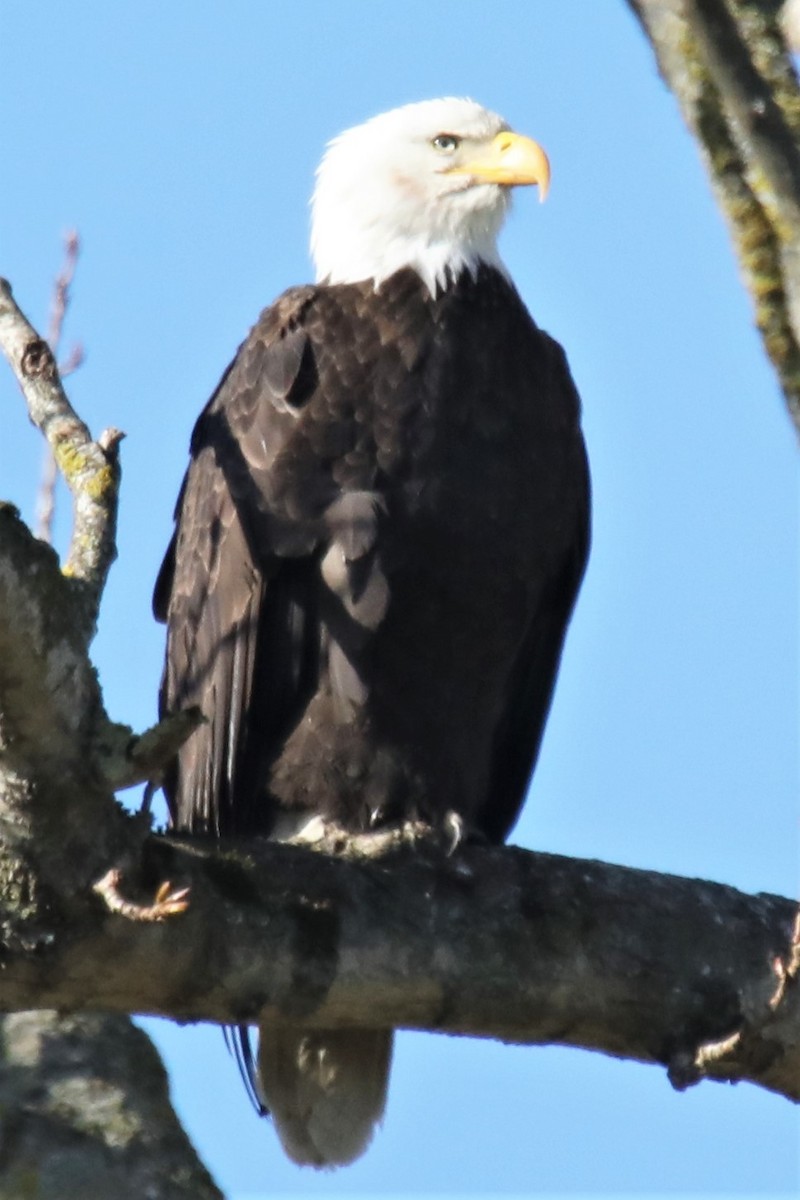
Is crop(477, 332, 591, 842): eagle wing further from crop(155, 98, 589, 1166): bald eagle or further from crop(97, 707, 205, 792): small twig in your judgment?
crop(97, 707, 205, 792): small twig

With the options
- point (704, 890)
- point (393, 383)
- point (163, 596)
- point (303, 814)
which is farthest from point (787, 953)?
point (163, 596)

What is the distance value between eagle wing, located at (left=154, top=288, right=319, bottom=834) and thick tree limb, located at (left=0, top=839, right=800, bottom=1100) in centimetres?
85

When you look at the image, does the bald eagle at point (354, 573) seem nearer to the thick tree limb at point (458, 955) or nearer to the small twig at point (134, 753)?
the thick tree limb at point (458, 955)

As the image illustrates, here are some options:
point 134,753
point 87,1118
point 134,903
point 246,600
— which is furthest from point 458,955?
point 246,600

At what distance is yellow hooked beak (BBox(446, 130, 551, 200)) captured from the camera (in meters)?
5.34

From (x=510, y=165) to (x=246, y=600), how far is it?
1593 millimetres

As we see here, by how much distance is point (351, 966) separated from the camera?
3506 mm

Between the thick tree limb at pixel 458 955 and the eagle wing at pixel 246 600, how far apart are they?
0.85 metres

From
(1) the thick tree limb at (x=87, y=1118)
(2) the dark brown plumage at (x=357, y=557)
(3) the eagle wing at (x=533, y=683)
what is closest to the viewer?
(1) the thick tree limb at (x=87, y=1118)

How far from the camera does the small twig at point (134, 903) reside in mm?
2959

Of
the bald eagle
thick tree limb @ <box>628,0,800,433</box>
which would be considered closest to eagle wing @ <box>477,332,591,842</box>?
the bald eagle

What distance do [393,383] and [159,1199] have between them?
1938 mm

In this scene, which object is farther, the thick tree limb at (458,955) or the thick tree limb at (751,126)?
the thick tree limb at (458,955)

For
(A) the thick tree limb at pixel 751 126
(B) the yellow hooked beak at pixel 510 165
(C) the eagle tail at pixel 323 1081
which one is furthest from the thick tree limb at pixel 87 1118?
(A) the thick tree limb at pixel 751 126
